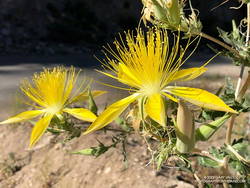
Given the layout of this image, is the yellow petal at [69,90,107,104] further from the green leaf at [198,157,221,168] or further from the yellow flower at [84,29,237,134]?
the green leaf at [198,157,221,168]

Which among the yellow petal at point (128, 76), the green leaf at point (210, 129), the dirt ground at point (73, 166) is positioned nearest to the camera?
the green leaf at point (210, 129)

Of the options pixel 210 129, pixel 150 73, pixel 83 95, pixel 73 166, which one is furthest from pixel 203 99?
pixel 73 166

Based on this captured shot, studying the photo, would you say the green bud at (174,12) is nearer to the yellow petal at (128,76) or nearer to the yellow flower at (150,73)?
the yellow flower at (150,73)

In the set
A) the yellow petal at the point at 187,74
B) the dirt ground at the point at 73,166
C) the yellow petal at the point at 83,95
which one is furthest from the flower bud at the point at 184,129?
the dirt ground at the point at 73,166

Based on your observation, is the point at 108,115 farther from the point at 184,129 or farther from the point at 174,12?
the point at 174,12

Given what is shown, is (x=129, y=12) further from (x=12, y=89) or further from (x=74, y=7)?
(x=12, y=89)

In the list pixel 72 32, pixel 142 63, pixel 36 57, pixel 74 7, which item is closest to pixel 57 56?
pixel 36 57
